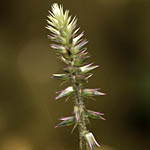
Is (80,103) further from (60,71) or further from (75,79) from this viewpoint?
(60,71)

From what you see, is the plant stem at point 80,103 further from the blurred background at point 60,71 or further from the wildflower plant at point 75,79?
the blurred background at point 60,71

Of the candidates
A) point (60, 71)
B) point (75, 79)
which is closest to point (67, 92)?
point (75, 79)

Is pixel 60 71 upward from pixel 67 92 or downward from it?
upward

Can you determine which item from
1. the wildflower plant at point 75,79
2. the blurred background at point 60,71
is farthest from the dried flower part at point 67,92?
the blurred background at point 60,71

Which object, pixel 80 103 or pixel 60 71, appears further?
pixel 60 71

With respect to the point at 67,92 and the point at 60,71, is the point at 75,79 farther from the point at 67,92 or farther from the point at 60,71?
the point at 60,71

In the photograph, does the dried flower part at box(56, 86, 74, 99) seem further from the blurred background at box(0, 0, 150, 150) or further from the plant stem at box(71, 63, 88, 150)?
the blurred background at box(0, 0, 150, 150)
